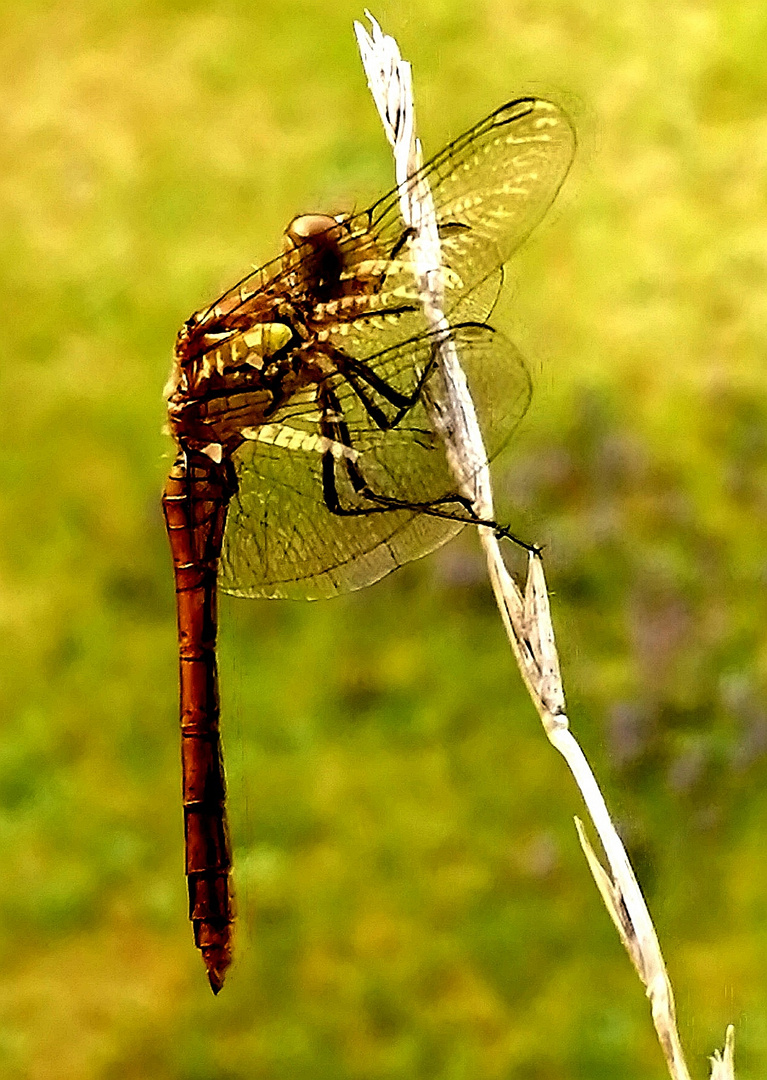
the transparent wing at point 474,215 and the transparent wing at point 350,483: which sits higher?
the transparent wing at point 474,215

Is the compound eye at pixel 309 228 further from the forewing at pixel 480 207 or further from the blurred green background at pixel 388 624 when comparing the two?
the blurred green background at pixel 388 624

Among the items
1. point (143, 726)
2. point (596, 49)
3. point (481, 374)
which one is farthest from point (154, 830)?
point (596, 49)

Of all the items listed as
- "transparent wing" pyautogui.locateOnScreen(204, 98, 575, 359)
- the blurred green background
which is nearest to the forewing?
"transparent wing" pyautogui.locateOnScreen(204, 98, 575, 359)

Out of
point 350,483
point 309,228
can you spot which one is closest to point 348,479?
point 350,483

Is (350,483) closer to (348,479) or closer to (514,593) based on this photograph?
(348,479)

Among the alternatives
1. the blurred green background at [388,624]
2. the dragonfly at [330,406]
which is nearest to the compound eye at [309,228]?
the dragonfly at [330,406]

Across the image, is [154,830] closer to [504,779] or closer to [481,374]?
[504,779]

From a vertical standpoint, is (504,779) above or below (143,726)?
below
